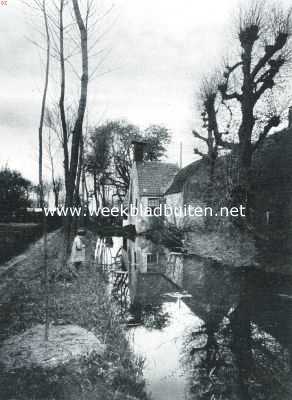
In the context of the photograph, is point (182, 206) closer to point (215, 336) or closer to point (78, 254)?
point (78, 254)

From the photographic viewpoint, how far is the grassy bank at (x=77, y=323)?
13.9 feet

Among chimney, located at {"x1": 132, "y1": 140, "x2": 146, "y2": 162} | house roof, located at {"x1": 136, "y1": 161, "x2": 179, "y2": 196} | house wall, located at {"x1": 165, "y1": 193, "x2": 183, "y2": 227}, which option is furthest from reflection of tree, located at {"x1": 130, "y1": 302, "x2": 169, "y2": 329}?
chimney, located at {"x1": 132, "y1": 140, "x2": 146, "y2": 162}

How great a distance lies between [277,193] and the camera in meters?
19.7

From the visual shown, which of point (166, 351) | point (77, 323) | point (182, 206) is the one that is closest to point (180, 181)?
point (182, 206)

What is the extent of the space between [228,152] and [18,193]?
27.7 metres

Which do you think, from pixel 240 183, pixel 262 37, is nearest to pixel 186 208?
pixel 240 183

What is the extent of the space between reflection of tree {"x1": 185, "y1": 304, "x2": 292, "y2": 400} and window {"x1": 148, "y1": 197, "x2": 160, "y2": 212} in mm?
25371

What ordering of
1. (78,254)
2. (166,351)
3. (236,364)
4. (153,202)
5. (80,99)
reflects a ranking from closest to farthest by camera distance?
(236,364), (166,351), (80,99), (78,254), (153,202)

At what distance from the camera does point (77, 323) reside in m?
6.52

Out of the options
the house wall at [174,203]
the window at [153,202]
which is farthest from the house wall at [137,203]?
the house wall at [174,203]

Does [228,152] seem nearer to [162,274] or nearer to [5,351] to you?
[162,274]

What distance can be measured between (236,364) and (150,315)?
112 inches

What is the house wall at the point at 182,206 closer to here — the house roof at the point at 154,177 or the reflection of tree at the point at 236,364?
the house roof at the point at 154,177

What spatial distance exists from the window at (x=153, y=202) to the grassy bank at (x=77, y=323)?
836 inches
